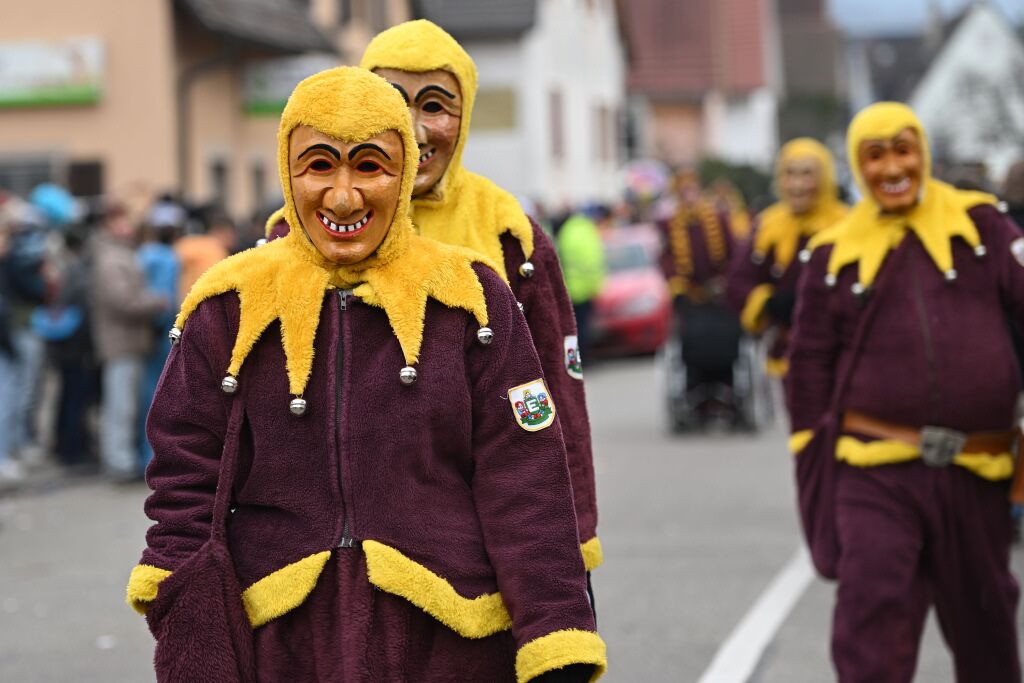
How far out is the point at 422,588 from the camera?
12.2 ft

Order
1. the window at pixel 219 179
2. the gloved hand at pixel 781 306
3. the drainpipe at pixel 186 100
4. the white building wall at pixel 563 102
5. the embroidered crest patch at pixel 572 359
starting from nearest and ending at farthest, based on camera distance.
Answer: the embroidered crest patch at pixel 572 359 < the gloved hand at pixel 781 306 < the drainpipe at pixel 186 100 < the window at pixel 219 179 < the white building wall at pixel 563 102

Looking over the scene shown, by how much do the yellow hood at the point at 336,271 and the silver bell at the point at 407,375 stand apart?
0.8 inches

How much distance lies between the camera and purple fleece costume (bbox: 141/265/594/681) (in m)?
3.72

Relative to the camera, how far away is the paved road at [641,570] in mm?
7848

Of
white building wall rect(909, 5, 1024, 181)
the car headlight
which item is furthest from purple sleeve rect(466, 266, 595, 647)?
the car headlight

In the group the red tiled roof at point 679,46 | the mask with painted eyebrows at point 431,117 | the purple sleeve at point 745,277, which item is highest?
the red tiled roof at point 679,46

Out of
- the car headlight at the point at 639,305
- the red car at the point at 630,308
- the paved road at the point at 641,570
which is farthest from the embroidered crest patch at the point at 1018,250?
the car headlight at the point at 639,305

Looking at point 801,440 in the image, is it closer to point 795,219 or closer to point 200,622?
point 200,622

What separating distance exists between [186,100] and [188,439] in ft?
63.0

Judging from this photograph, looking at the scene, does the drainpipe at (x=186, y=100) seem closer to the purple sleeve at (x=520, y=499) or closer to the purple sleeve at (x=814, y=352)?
the purple sleeve at (x=814, y=352)

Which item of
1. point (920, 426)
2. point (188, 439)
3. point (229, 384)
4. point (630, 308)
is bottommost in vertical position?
point (630, 308)

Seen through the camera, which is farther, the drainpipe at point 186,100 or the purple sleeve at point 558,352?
the drainpipe at point 186,100

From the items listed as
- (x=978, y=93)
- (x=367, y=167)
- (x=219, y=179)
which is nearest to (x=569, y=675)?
(x=367, y=167)

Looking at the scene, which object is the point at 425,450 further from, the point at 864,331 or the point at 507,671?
the point at 864,331
